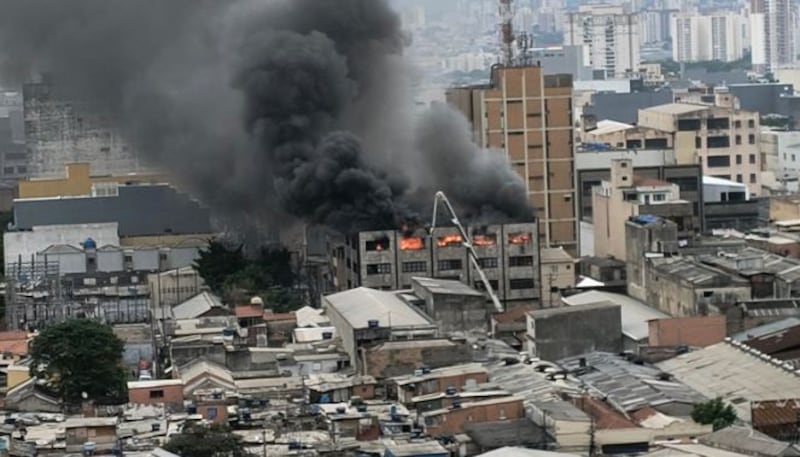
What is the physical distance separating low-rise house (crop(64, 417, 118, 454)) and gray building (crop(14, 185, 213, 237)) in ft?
45.4

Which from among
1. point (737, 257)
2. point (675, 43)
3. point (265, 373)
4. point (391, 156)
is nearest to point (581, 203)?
point (391, 156)

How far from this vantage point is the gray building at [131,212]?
3131 centimetres

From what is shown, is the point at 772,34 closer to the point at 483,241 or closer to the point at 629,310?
the point at 483,241

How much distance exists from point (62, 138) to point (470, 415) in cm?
2328

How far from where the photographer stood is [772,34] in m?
85.0

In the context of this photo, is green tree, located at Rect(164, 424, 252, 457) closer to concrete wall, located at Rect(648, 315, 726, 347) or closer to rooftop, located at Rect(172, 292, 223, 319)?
concrete wall, located at Rect(648, 315, 726, 347)

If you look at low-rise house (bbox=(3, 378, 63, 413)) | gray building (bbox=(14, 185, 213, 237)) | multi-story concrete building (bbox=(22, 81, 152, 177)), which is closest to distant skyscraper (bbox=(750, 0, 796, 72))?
multi-story concrete building (bbox=(22, 81, 152, 177))

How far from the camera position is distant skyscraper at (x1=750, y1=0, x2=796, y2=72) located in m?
84.1

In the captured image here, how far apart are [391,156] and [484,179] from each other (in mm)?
2546

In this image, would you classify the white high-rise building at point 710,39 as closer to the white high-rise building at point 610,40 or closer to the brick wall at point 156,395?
the white high-rise building at point 610,40

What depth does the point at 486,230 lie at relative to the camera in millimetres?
25797

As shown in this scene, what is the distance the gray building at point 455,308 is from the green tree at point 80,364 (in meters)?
3.47

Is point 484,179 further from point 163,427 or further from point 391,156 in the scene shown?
point 163,427

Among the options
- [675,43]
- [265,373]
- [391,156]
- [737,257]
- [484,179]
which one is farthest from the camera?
[675,43]
